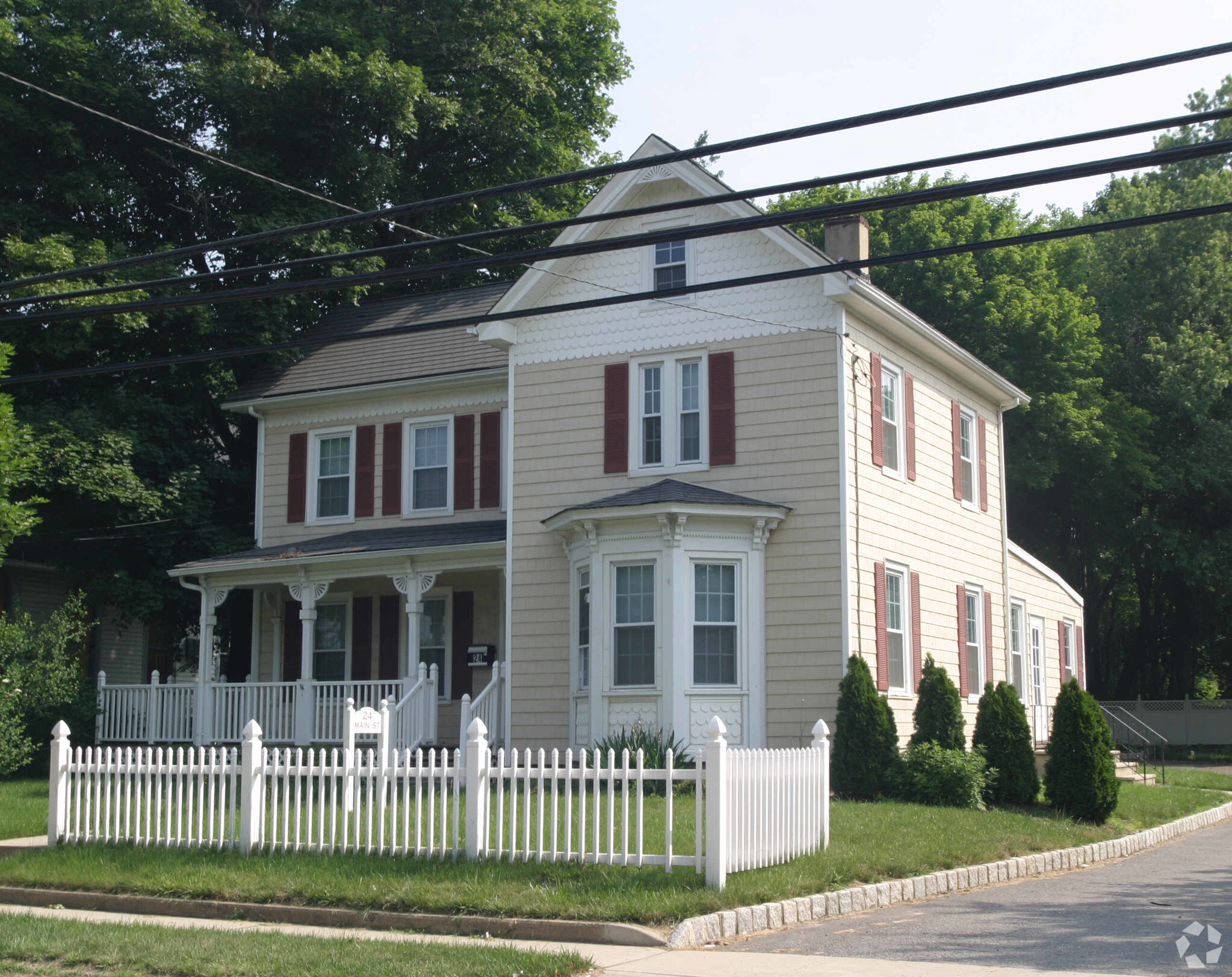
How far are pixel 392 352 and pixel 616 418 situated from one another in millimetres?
6993

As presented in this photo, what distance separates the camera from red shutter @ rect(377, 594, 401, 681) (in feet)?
80.4

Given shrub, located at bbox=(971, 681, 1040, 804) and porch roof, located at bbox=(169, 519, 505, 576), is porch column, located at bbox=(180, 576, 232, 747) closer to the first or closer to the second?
porch roof, located at bbox=(169, 519, 505, 576)

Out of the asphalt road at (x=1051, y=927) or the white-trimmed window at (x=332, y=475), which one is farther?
the white-trimmed window at (x=332, y=475)

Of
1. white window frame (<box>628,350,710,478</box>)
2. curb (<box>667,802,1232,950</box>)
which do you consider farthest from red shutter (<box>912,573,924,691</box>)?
curb (<box>667,802,1232,950</box>)

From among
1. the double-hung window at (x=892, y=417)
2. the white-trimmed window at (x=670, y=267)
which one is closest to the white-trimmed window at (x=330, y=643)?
the white-trimmed window at (x=670, y=267)

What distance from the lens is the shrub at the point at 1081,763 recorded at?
17078 millimetres

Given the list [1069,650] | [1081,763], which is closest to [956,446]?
[1081,763]

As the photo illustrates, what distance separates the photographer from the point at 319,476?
2545 centimetres

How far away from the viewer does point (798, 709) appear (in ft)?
61.8

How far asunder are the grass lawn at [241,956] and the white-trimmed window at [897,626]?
11.9 meters

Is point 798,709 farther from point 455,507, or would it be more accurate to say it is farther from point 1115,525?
point 1115,525

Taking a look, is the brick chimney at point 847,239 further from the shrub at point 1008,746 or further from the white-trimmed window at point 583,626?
the shrub at point 1008,746

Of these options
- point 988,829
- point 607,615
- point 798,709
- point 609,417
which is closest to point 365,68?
point 609,417

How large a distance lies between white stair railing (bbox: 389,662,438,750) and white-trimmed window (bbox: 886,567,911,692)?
6972 mm
